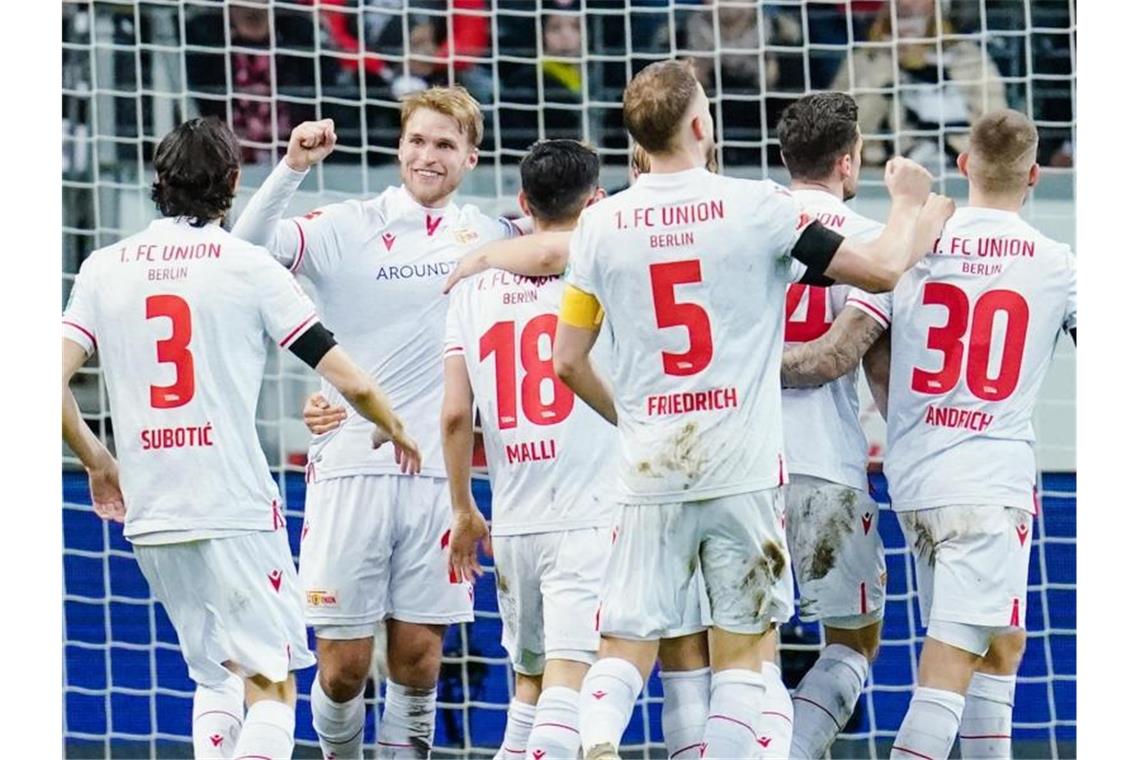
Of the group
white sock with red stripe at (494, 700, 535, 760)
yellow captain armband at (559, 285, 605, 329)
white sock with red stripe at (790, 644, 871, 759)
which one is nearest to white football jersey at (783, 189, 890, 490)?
white sock with red stripe at (790, 644, 871, 759)

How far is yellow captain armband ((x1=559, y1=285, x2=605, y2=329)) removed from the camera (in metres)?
4.84

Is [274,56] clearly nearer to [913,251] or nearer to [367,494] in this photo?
[367,494]

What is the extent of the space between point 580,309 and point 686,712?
114 cm

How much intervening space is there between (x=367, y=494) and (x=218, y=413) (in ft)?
3.02

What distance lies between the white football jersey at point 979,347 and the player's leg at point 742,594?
752mm

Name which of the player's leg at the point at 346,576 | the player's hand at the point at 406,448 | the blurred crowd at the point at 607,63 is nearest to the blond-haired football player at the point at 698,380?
the player's hand at the point at 406,448

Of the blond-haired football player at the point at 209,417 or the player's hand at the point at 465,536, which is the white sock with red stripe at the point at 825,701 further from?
the blond-haired football player at the point at 209,417

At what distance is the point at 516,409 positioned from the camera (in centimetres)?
536

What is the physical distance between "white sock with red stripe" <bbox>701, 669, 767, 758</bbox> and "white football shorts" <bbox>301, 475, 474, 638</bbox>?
1.31 metres

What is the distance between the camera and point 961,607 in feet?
17.1

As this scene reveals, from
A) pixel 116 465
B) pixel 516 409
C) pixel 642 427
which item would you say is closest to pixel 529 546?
pixel 516 409

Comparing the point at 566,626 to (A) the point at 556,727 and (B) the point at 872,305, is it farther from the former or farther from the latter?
(B) the point at 872,305

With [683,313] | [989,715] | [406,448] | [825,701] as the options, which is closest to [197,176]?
[406,448]

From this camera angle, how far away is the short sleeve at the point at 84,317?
16.9 feet
